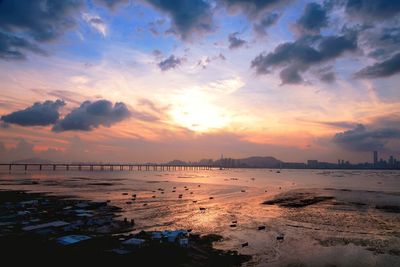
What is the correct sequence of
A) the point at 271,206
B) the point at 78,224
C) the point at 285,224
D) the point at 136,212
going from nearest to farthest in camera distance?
1. the point at 78,224
2. the point at 285,224
3. the point at 136,212
4. the point at 271,206

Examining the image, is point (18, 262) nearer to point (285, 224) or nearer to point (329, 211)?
point (285, 224)

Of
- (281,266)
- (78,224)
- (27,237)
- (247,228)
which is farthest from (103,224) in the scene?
(281,266)

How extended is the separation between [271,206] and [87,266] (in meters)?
44.4

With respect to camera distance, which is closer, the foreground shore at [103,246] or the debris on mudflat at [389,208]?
the foreground shore at [103,246]

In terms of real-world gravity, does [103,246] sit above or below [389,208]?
above

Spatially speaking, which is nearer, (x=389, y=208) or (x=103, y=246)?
(x=103, y=246)

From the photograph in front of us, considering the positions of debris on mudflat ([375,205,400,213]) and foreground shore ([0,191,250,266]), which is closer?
foreground shore ([0,191,250,266])

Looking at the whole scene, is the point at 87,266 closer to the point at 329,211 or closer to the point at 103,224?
the point at 103,224

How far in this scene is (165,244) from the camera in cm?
2703

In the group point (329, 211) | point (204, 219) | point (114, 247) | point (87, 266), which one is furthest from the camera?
point (329, 211)

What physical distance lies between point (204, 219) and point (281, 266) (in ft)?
68.6

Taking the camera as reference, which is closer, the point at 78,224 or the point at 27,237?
the point at 27,237

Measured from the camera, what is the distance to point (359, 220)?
4494 centimetres

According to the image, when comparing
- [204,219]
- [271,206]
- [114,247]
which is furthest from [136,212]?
[271,206]
